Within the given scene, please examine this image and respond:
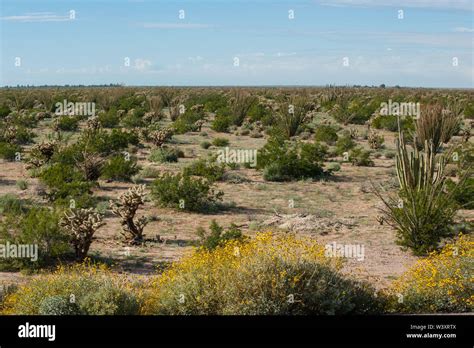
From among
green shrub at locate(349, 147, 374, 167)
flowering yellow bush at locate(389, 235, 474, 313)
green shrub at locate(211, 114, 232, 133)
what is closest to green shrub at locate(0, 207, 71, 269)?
flowering yellow bush at locate(389, 235, 474, 313)

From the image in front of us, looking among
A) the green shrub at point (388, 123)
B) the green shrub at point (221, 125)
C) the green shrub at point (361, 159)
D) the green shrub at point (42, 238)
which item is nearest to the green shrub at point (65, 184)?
the green shrub at point (42, 238)

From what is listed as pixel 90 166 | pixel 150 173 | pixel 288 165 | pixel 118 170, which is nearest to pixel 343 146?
pixel 288 165

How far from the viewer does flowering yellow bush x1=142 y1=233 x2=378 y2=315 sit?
24.0 ft

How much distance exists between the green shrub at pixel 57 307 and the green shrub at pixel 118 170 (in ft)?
33.8

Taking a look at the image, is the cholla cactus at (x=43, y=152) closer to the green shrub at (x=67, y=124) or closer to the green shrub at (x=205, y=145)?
the green shrub at (x=205, y=145)

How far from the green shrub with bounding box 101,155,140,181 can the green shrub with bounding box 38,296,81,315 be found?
405 inches

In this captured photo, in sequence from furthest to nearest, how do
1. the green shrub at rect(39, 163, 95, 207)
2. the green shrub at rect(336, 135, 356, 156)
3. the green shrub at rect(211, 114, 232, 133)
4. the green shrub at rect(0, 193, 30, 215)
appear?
the green shrub at rect(211, 114, 232, 133) < the green shrub at rect(336, 135, 356, 156) < the green shrub at rect(39, 163, 95, 207) < the green shrub at rect(0, 193, 30, 215)

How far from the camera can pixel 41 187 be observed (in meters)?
15.7

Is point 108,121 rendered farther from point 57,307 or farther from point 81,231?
point 57,307

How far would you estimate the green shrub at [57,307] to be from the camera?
22.9 ft

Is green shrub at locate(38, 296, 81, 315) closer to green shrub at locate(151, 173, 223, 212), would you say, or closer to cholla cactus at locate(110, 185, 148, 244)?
cholla cactus at locate(110, 185, 148, 244)

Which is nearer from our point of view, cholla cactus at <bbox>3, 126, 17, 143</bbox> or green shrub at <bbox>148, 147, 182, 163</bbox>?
green shrub at <bbox>148, 147, 182, 163</bbox>

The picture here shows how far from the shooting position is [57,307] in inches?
276

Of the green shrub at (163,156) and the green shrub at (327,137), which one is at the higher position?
the green shrub at (327,137)
